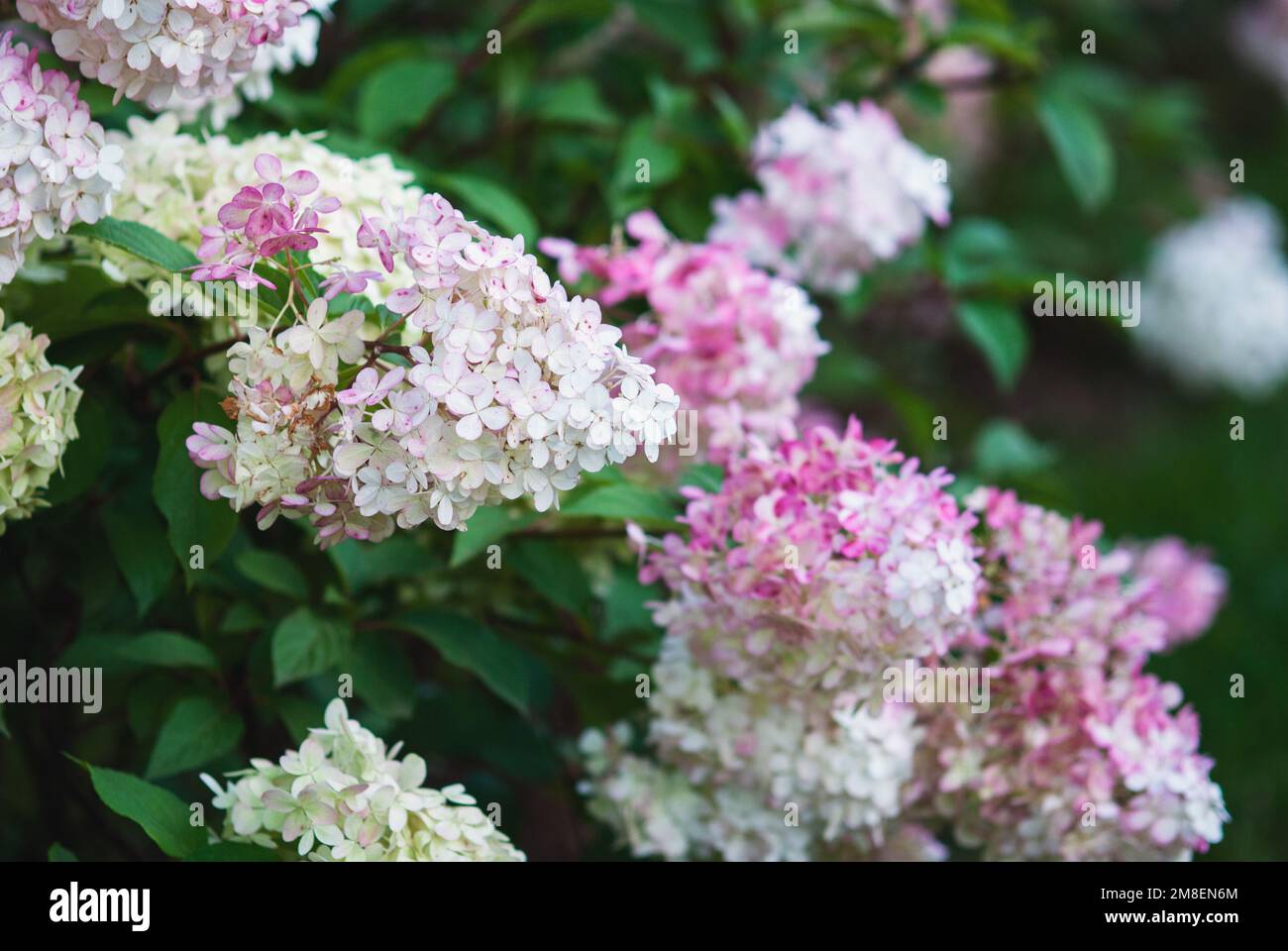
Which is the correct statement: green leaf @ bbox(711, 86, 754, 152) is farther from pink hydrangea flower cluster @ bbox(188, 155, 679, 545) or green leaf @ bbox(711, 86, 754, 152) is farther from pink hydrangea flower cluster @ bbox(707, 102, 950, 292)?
pink hydrangea flower cluster @ bbox(188, 155, 679, 545)

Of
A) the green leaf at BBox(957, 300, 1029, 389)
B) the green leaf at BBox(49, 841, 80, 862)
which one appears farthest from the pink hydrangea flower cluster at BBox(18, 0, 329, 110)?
the green leaf at BBox(957, 300, 1029, 389)

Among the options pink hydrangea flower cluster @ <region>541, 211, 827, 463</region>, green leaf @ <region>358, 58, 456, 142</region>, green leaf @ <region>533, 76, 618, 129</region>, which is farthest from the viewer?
green leaf @ <region>533, 76, 618, 129</region>

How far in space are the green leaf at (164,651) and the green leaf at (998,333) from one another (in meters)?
1.18

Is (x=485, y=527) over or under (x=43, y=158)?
under

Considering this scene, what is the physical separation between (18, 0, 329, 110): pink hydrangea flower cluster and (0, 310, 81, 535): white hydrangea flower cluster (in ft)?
0.77

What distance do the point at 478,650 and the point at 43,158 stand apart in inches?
24.5

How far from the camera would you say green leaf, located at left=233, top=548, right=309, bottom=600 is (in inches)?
52.9

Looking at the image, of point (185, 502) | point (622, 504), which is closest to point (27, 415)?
point (185, 502)

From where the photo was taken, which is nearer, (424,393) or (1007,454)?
(424,393)

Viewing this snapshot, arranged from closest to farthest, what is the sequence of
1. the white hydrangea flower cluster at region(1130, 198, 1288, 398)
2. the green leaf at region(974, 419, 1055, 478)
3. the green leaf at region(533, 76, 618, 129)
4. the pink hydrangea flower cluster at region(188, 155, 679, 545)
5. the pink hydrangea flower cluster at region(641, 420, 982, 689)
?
1. the pink hydrangea flower cluster at region(188, 155, 679, 545)
2. the pink hydrangea flower cluster at region(641, 420, 982, 689)
3. the green leaf at region(533, 76, 618, 129)
4. the green leaf at region(974, 419, 1055, 478)
5. the white hydrangea flower cluster at region(1130, 198, 1288, 398)

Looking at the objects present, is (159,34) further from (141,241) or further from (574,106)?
(574,106)

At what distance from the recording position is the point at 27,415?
1.14 meters
